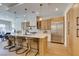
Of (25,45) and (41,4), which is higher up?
(41,4)

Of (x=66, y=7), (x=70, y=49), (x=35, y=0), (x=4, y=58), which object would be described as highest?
(x=35, y=0)

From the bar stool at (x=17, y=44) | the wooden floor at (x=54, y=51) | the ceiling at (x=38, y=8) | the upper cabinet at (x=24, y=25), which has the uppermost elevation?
the ceiling at (x=38, y=8)

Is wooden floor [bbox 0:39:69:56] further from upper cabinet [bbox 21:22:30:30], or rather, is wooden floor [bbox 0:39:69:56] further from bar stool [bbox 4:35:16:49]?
upper cabinet [bbox 21:22:30:30]

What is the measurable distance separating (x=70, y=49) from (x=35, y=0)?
42.1 inches

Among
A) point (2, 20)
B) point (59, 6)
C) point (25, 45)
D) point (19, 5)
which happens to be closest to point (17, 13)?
point (19, 5)

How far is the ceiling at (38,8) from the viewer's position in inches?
81.2

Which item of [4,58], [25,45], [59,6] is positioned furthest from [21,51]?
[59,6]

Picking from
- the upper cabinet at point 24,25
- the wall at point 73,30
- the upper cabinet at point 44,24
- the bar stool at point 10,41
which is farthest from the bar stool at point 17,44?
the wall at point 73,30

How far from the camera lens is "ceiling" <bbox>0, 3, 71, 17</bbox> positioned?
2.06 m

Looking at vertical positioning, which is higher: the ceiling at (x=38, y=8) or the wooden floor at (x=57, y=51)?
the ceiling at (x=38, y=8)

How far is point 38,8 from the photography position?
2086 mm

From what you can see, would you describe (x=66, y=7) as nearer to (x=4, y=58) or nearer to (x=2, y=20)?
(x=2, y=20)

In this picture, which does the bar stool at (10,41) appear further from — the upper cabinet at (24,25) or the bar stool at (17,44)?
the upper cabinet at (24,25)

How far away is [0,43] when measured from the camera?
6.79 ft
